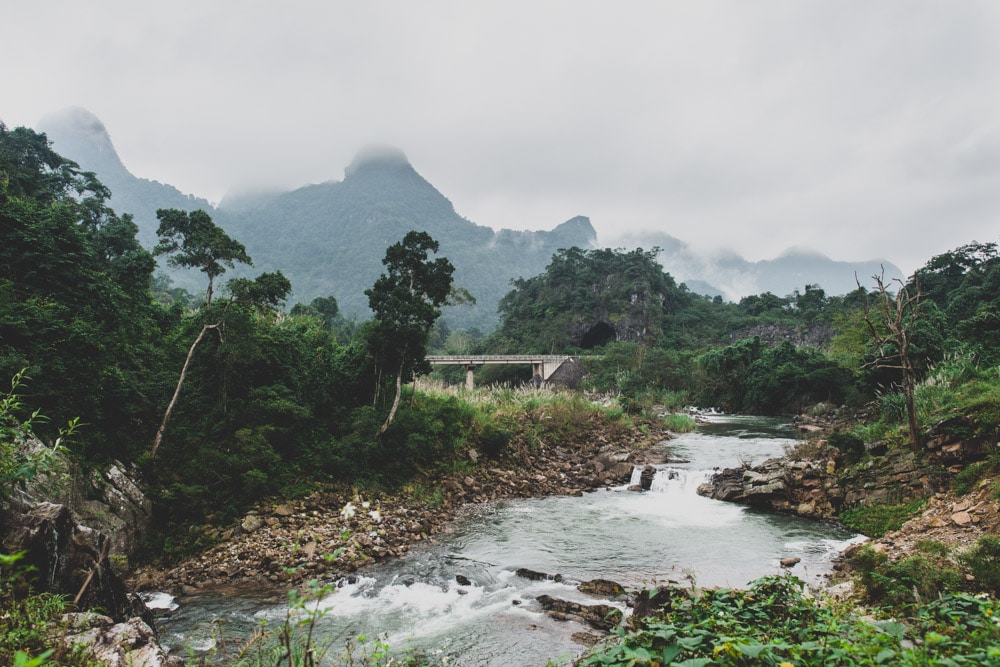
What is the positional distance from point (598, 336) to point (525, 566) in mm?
59993

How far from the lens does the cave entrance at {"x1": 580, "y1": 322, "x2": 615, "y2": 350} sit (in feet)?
214

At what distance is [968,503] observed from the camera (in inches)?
302

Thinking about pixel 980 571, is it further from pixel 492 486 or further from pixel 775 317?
pixel 775 317

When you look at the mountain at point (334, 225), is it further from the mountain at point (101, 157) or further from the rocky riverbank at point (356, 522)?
the rocky riverbank at point (356, 522)

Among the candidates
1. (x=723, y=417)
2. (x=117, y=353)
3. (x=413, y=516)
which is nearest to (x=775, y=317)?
(x=723, y=417)

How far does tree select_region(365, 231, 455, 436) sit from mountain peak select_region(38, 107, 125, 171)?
194 meters

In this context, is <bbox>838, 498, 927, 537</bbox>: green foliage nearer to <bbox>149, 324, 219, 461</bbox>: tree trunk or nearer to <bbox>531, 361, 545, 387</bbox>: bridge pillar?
<bbox>149, 324, 219, 461</bbox>: tree trunk

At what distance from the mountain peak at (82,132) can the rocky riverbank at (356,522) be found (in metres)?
195

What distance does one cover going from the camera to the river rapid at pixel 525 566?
5953mm

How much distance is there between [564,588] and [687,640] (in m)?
4.82

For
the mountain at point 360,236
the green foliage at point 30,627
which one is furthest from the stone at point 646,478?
the mountain at point 360,236

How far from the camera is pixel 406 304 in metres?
11.5

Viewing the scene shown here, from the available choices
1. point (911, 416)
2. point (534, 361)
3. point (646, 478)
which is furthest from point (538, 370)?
point (911, 416)

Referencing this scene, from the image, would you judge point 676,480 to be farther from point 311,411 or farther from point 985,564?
point 311,411
